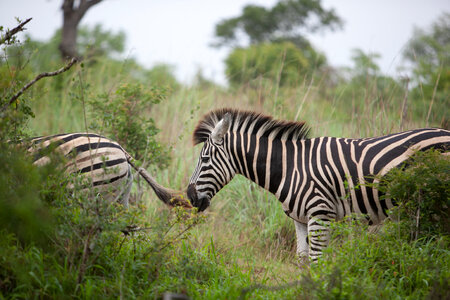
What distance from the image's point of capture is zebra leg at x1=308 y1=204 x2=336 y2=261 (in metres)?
4.07

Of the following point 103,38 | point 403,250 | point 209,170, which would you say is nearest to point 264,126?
point 209,170

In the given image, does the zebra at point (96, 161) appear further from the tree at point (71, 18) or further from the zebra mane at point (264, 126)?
the tree at point (71, 18)

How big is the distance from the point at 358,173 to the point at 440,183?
2.65 ft

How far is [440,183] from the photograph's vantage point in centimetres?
356

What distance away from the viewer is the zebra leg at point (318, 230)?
4.07 metres

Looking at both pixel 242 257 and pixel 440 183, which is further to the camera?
pixel 242 257

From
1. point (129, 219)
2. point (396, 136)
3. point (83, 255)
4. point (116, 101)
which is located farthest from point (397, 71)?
point (83, 255)

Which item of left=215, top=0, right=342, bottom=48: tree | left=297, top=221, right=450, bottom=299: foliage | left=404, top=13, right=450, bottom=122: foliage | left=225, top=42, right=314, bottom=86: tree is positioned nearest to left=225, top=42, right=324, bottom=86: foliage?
left=225, top=42, right=314, bottom=86: tree

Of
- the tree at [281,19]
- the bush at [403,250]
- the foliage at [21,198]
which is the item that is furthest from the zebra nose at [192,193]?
the tree at [281,19]

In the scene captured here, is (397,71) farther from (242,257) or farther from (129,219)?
(129,219)

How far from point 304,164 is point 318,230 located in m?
0.71

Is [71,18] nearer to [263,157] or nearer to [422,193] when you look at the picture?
[263,157]

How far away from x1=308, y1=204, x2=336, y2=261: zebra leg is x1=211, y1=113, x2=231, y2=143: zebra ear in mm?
1249

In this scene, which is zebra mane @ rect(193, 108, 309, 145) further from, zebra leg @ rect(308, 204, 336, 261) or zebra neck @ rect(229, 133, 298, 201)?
zebra leg @ rect(308, 204, 336, 261)
